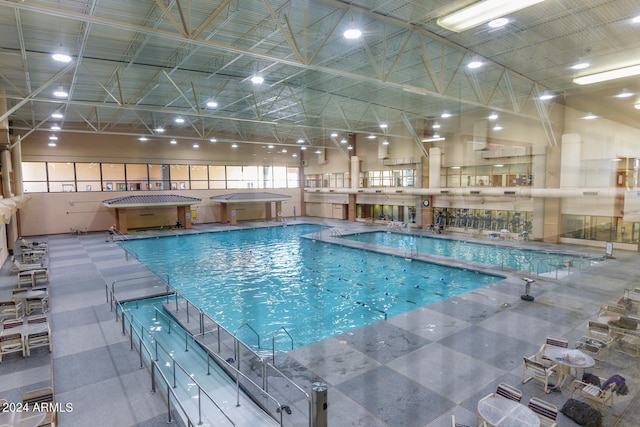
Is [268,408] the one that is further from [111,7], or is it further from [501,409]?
[111,7]

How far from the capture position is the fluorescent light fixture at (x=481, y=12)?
5.43 meters

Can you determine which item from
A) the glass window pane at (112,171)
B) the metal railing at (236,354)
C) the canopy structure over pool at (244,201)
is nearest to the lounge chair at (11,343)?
the metal railing at (236,354)

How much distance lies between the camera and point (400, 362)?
20.2 ft

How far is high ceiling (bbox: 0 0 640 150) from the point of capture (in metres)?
5.94

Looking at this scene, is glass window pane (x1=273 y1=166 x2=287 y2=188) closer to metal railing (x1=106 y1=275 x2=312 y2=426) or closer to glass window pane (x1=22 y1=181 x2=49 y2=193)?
glass window pane (x1=22 y1=181 x2=49 y2=193)

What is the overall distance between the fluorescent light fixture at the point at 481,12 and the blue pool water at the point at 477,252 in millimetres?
5962

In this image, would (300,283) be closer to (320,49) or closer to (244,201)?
(320,49)

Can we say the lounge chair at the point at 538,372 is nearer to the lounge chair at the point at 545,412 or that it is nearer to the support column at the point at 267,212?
the lounge chair at the point at 545,412

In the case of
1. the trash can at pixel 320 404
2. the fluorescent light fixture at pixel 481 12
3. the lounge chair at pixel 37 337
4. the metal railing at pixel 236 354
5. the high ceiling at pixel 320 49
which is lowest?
the metal railing at pixel 236 354

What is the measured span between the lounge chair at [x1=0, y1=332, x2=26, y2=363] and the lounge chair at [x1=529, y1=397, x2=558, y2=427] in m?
8.72

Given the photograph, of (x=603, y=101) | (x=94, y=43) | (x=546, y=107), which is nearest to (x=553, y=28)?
(x=546, y=107)

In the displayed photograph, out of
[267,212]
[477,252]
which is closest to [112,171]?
[267,212]

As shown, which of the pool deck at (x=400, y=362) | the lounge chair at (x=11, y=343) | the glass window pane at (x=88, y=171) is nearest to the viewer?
the pool deck at (x=400, y=362)

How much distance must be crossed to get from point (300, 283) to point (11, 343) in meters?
8.28
